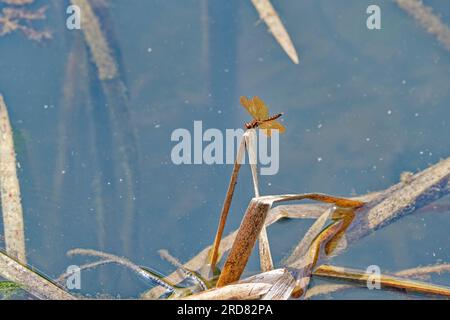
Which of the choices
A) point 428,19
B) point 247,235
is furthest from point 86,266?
point 428,19

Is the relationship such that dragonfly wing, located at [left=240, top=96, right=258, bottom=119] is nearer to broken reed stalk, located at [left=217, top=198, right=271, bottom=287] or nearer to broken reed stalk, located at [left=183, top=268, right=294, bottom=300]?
broken reed stalk, located at [left=217, top=198, right=271, bottom=287]

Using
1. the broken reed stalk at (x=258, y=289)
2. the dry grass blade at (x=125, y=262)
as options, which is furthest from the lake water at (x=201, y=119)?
the broken reed stalk at (x=258, y=289)

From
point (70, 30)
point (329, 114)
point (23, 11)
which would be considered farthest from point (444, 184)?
point (23, 11)

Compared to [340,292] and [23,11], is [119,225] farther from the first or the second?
[23,11]

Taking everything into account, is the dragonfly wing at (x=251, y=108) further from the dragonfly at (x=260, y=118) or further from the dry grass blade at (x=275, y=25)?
the dry grass blade at (x=275, y=25)

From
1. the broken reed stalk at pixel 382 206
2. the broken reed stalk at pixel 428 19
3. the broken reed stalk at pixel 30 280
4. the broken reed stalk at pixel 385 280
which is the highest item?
the broken reed stalk at pixel 428 19

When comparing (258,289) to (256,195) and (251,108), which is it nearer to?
(256,195)
